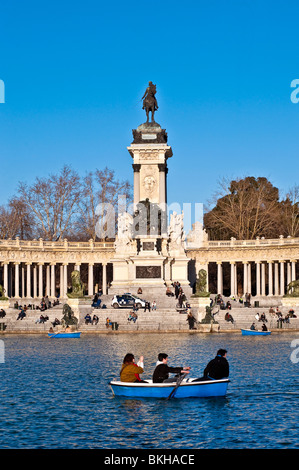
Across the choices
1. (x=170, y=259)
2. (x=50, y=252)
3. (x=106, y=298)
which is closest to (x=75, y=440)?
(x=106, y=298)

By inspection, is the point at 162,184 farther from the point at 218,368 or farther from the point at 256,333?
the point at 218,368

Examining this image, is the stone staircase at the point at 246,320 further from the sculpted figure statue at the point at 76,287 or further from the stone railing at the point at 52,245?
the stone railing at the point at 52,245

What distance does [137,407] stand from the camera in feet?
75.8

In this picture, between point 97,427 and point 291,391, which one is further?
point 291,391

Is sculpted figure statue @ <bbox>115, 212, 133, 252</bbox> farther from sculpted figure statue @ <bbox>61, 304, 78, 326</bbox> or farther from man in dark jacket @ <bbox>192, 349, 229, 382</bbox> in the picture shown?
man in dark jacket @ <bbox>192, 349, 229, 382</bbox>

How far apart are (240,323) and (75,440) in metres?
36.0

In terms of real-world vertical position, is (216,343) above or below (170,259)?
below

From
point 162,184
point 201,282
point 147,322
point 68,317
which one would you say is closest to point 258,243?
point 162,184

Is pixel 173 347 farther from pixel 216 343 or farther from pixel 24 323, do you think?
pixel 24 323

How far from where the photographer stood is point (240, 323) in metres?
54.0

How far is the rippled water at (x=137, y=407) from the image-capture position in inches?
746
